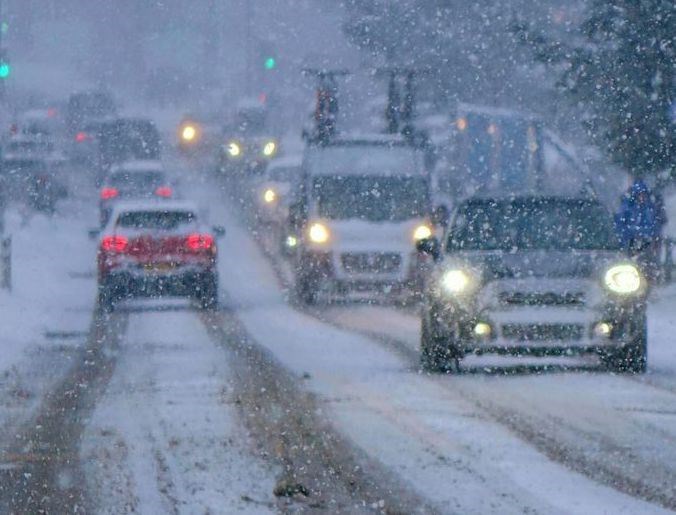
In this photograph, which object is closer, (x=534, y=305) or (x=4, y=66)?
(x=534, y=305)

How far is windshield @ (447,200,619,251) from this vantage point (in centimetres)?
1744

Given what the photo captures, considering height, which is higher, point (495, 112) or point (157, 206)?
point (495, 112)

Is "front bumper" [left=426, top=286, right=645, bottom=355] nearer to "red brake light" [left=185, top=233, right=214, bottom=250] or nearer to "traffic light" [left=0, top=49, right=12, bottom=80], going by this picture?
"red brake light" [left=185, top=233, right=214, bottom=250]

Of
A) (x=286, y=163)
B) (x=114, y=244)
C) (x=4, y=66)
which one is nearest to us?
(x=114, y=244)

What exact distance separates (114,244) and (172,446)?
15.4 m

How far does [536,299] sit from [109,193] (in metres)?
27.4

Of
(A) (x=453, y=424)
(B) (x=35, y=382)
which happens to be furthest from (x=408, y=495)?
(B) (x=35, y=382)

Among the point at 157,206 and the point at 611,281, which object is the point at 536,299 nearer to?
the point at 611,281

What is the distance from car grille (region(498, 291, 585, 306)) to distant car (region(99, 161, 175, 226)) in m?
26.9

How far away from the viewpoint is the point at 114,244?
86.8 ft

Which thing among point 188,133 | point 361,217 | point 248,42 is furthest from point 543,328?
point 248,42

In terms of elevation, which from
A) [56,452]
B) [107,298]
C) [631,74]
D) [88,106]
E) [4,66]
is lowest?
[56,452]

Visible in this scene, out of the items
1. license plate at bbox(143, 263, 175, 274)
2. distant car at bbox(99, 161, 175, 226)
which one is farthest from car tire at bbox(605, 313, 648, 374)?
distant car at bbox(99, 161, 175, 226)

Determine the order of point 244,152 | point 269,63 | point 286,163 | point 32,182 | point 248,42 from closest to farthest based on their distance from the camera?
point 286,163, point 32,182, point 269,63, point 244,152, point 248,42
